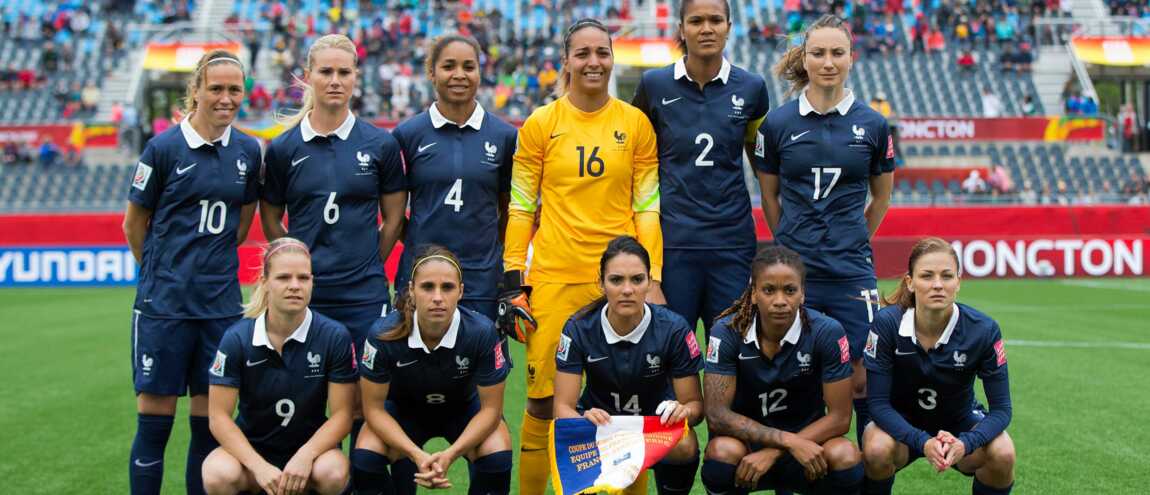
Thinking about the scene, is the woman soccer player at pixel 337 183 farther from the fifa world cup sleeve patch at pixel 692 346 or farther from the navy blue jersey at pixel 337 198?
the fifa world cup sleeve patch at pixel 692 346

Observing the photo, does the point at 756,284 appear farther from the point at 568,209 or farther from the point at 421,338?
the point at 421,338

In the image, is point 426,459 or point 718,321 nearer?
point 426,459

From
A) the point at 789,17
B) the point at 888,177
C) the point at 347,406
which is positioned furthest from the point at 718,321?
the point at 789,17

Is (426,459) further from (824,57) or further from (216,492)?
(824,57)

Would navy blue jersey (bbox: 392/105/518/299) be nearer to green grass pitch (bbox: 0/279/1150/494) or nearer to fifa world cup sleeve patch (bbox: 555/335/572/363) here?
fifa world cup sleeve patch (bbox: 555/335/572/363)

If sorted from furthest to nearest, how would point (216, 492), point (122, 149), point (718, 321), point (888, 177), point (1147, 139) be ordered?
point (1147, 139), point (122, 149), point (888, 177), point (718, 321), point (216, 492)

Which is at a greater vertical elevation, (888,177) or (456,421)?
(888,177)

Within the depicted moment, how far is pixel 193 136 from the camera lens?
5.00 metres

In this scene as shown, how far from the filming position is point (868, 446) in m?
4.74

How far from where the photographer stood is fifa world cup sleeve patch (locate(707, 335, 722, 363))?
4816mm

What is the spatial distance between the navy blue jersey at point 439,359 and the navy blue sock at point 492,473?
0.31 metres

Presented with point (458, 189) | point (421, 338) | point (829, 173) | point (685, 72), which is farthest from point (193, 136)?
point (829, 173)

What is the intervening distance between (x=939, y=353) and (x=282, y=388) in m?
2.74

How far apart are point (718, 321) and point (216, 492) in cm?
217
